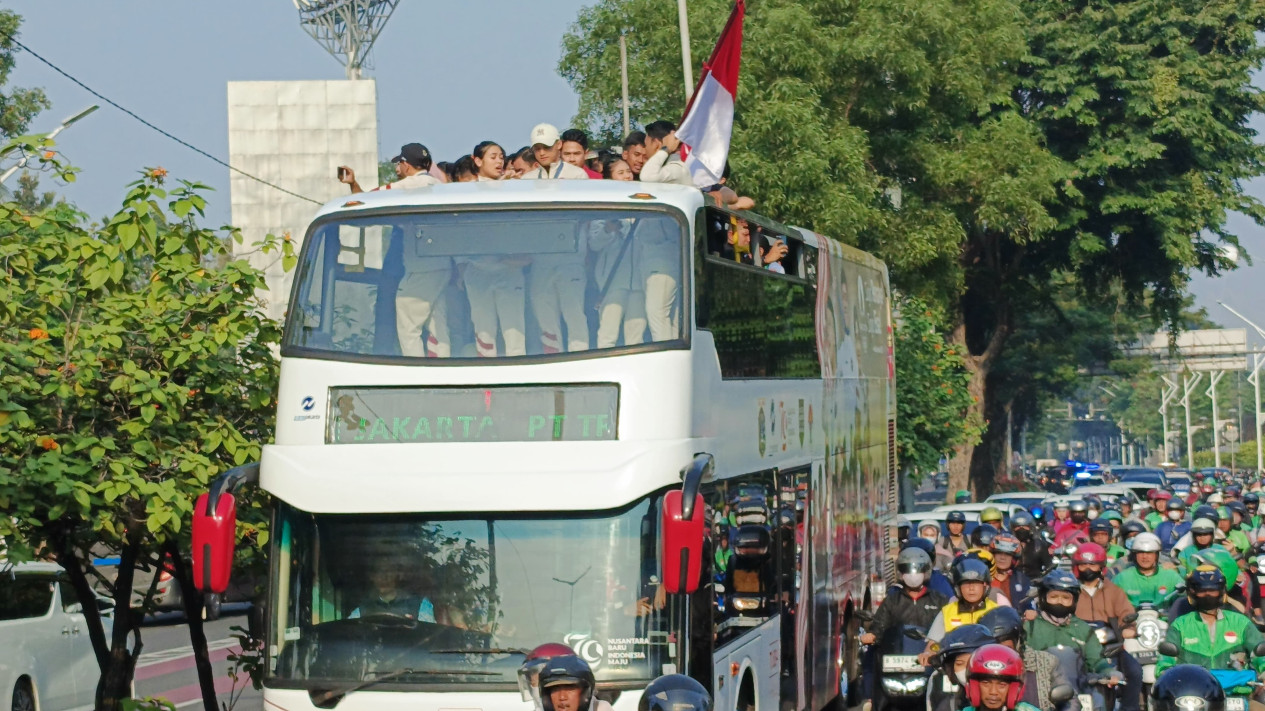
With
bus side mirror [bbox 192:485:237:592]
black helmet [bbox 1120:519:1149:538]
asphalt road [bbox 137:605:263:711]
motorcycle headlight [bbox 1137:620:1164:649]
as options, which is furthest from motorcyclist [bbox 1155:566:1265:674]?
asphalt road [bbox 137:605:263:711]

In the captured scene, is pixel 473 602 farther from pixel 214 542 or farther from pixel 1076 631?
pixel 1076 631

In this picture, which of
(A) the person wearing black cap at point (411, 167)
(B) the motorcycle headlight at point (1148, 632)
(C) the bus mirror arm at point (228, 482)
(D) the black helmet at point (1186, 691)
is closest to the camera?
(D) the black helmet at point (1186, 691)

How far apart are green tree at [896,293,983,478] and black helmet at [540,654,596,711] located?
91.8 ft

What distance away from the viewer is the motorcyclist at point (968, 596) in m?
10.9

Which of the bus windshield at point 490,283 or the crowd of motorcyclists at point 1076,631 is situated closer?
the crowd of motorcyclists at point 1076,631

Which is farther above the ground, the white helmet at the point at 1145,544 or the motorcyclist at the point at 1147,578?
the white helmet at the point at 1145,544

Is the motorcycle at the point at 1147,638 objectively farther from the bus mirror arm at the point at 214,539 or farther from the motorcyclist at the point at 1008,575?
the bus mirror arm at the point at 214,539

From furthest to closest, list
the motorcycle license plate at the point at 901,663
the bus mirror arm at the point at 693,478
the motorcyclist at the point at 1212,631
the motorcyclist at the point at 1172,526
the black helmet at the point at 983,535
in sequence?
the motorcyclist at the point at 1172,526 < the black helmet at the point at 983,535 < the motorcycle license plate at the point at 901,663 < the motorcyclist at the point at 1212,631 < the bus mirror arm at the point at 693,478

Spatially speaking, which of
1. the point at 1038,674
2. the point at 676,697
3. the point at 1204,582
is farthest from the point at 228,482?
the point at 1204,582

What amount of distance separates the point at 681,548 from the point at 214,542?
2211 millimetres

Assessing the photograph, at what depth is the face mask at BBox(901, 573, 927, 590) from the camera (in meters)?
12.6

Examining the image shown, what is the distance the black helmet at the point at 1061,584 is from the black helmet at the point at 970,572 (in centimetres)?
57

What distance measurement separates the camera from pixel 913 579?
12.6 m

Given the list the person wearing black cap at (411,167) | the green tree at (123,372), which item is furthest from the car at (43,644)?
the person wearing black cap at (411,167)
